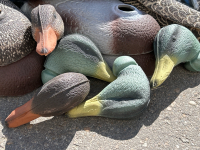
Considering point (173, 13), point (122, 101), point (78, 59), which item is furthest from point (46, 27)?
point (173, 13)

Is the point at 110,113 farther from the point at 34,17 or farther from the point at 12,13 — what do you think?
the point at 12,13

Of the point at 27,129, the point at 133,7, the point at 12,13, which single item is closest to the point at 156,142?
the point at 27,129

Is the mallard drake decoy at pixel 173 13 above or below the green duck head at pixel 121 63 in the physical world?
above

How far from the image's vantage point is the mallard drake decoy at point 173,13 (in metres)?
1.71

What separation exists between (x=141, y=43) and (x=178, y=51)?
0.90ft

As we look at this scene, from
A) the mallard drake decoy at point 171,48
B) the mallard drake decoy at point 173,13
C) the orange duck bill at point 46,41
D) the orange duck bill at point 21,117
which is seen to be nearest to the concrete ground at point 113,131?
the orange duck bill at point 21,117

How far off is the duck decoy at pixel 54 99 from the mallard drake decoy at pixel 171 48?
0.55m

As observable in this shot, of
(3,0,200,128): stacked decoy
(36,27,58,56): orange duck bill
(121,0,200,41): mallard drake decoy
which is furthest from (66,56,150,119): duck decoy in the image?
(121,0,200,41): mallard drake decoy

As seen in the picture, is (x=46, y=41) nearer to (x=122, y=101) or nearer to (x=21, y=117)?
(x=21, y=117)

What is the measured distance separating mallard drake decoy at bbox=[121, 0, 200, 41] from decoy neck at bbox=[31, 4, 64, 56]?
0.78 meters

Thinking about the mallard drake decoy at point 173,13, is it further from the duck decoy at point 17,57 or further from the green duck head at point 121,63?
the duck decoy at point 17,57

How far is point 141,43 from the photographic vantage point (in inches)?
61.5

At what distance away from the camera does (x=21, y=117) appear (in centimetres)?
129

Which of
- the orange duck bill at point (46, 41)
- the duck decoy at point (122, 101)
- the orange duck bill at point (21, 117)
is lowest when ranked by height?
the orange duck bill at point (21, 117)
